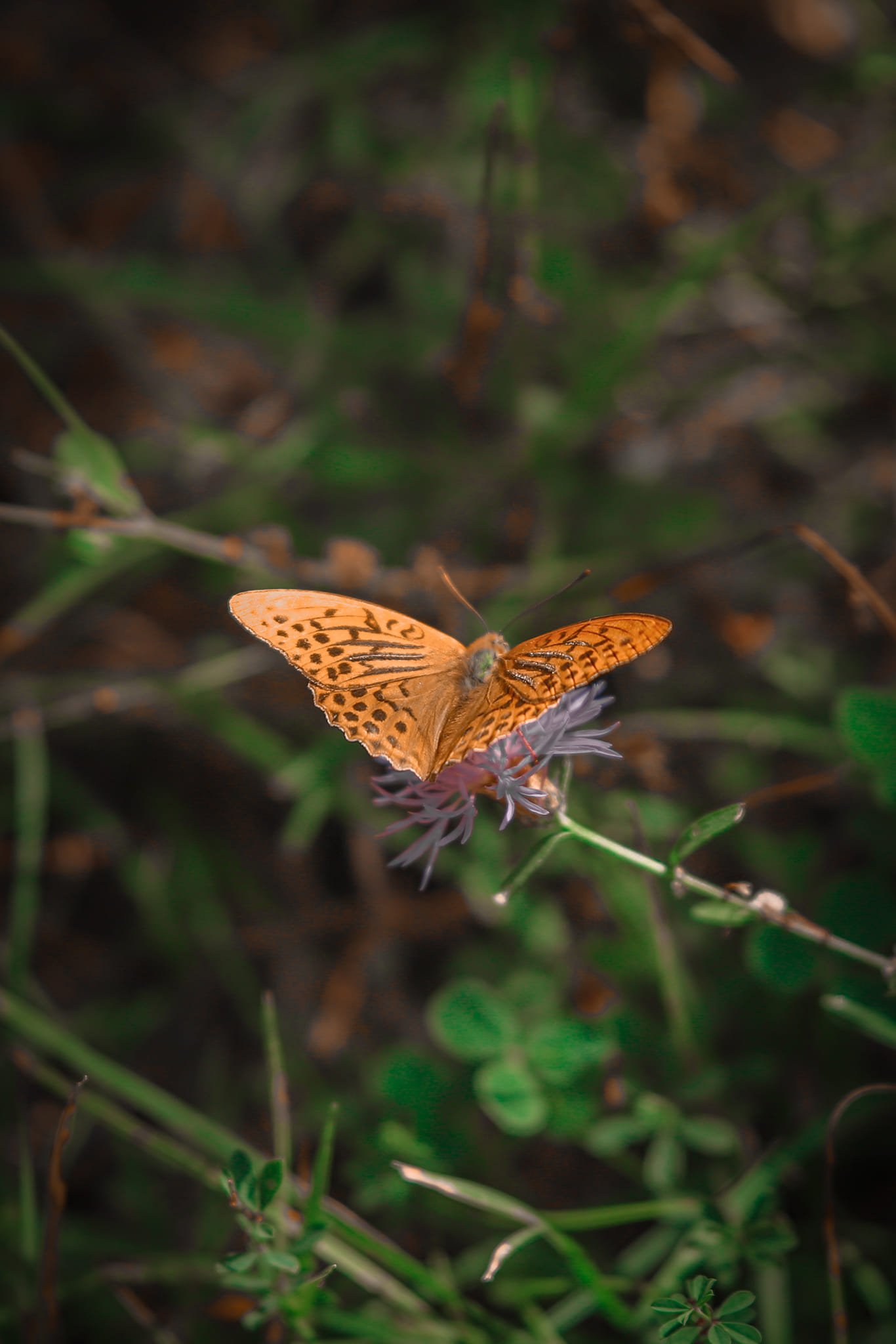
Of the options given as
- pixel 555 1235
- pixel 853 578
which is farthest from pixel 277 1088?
pixel 853 578

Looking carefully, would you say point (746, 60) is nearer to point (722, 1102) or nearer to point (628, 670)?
point (628, 670)

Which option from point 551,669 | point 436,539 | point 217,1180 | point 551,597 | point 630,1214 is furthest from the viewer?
point 436,539

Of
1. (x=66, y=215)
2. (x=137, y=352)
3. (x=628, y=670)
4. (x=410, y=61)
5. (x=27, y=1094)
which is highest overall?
(x=410, y=61)

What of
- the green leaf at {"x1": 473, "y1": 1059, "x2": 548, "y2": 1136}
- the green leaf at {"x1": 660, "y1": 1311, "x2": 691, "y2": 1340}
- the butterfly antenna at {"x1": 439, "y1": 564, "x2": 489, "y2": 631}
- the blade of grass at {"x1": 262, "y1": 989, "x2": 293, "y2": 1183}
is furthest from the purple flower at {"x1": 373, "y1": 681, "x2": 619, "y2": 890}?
the green leaf at {"x1": 660, "y1": 1311, "x2": 691, "y2": 1340}

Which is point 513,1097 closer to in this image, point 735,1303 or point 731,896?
point 735,1303

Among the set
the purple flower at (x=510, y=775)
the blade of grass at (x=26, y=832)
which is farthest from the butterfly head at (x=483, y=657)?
the blade of grass at (x=26, y=832)

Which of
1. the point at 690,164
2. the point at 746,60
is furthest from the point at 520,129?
the point at 746,60

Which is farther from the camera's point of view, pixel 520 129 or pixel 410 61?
pixel 410 61
